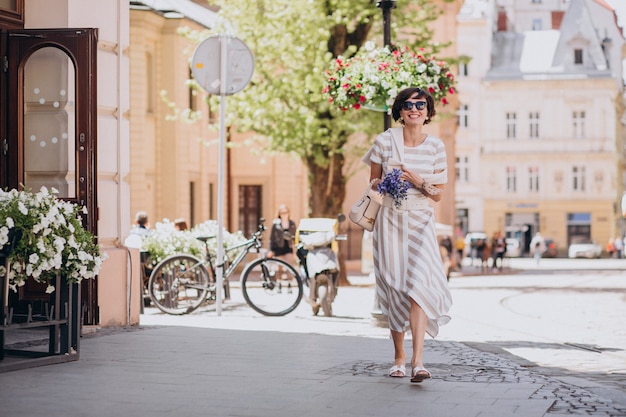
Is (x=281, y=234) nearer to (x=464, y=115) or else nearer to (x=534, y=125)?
(x=464, y=115)

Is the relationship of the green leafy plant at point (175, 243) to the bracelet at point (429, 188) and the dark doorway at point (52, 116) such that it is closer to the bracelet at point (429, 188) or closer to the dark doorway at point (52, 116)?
Answer: the dark doorway at point (52, 116)

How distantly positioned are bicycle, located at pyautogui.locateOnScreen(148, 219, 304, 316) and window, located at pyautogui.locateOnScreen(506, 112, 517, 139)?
69.6 metres

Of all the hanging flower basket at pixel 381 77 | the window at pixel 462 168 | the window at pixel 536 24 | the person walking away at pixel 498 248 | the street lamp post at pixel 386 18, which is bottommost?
the person walking away at pixel 498 248

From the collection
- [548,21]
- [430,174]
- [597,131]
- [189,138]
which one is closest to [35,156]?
[430,174]

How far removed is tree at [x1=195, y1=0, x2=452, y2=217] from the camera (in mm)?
29469

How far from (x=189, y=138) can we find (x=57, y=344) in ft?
97.0

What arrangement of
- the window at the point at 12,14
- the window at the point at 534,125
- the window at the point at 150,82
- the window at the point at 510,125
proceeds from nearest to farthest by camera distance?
the window at the point at 12,14 < the window at the point at 150,82 < the window at the point at 534,125 < the window at the point at 510,125

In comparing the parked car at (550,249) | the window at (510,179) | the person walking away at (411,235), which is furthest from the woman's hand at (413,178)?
the window at (510,179)

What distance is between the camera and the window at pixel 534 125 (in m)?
85.1

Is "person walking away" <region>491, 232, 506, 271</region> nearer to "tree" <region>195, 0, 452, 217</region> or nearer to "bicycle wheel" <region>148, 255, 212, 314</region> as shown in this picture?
"tree" <region>195, 0, 452, 217</region>

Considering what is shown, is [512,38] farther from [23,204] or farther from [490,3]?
[23,204]

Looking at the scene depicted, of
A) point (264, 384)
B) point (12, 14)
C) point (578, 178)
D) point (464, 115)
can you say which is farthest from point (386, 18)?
point (578, 178)

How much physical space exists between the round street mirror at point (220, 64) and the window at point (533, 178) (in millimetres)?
69971

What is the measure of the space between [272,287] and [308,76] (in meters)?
12.7
